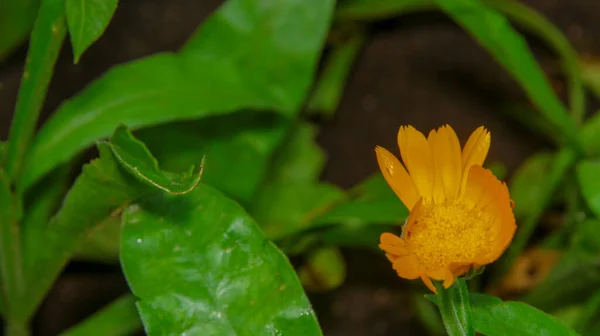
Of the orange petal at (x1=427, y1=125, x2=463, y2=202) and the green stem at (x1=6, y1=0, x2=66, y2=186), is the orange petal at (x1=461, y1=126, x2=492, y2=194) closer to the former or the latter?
the orange petal at (x1=427, y1=125, x2=463, y2=202)

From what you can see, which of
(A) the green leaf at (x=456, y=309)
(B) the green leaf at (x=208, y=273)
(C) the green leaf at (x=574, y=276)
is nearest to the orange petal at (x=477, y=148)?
(A) the green leaf at (x=456, y=309)

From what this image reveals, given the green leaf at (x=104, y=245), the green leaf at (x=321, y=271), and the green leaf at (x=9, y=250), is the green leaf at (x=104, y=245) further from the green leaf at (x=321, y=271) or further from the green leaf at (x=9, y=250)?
the green leaf at (x=321, y=271)

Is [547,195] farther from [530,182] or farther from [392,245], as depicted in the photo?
[392,245]

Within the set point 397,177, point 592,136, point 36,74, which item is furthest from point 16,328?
point 592,136

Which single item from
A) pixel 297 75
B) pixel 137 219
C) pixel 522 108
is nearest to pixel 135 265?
pixel 137 219

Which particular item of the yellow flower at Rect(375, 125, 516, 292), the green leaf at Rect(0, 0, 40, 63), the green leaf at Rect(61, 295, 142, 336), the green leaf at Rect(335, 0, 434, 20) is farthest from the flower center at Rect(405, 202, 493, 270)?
the green leaf at Rect(0, 0, 40, 63)
